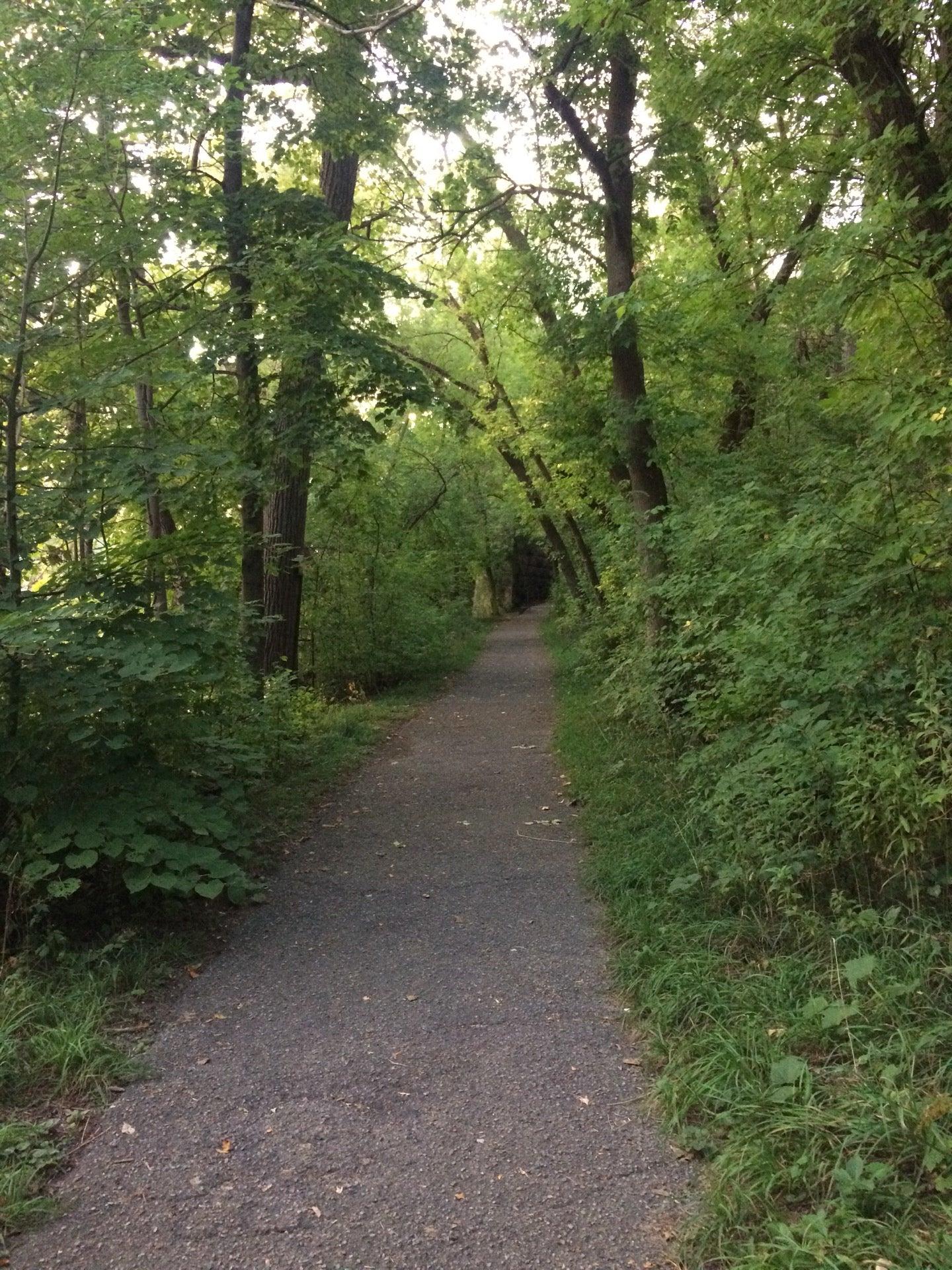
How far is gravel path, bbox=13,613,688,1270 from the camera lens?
274cm

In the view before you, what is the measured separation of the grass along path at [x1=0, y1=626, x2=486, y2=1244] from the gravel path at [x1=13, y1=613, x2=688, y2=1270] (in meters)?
0.12

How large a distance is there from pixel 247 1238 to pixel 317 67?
32.6ft

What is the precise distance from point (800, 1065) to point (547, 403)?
10630mm

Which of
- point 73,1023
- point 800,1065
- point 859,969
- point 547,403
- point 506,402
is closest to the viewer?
point 800,1065

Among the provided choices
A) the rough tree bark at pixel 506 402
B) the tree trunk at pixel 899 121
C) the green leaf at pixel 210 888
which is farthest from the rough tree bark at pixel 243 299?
the rough tree bark at pixel 506 402

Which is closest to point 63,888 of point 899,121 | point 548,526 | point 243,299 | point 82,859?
point 82,859

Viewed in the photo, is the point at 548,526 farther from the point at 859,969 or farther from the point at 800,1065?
the point at 800,1065

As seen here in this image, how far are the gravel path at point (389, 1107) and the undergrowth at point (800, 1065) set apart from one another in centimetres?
20

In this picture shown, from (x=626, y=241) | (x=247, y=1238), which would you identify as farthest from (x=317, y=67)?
(x=247, y=1238)

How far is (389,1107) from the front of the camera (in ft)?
11.2

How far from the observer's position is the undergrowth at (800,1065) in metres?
2.53

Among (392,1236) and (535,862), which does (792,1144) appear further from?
(535,862)

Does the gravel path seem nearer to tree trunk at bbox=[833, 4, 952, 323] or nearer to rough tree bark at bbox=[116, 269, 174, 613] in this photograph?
rough tree bark at bbox=[116, 269, 174, 613]

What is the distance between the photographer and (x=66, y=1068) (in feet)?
11.7
